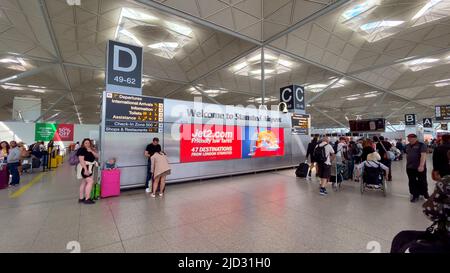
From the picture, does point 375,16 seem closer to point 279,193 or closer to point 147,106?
point 279,193

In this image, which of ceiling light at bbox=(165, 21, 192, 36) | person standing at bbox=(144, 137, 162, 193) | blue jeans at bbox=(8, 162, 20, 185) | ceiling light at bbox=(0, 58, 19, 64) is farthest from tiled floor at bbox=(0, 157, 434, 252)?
ceiling light at bbox=(0, 58, 19, 64)

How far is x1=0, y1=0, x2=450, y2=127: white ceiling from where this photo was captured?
8523mm

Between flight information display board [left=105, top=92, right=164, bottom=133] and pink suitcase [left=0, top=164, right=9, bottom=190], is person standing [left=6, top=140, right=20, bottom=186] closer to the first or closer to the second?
pink suitcase [left=0, top=164, right=9, bottom=190]

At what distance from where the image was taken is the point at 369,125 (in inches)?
513

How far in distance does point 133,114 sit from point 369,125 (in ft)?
46.6

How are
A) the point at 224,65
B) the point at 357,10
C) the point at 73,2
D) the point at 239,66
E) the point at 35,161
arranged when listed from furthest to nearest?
the point at 239,66
the point at 224,65
the point at 357,10
the point at 35,161
the point at 73,2

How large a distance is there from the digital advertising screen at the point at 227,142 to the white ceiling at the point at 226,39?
16.0 feet

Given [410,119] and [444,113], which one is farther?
[410,119]

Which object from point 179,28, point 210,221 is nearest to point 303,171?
point 210,221

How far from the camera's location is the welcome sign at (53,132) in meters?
17.1

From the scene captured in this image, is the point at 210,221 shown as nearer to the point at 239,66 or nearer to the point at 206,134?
the point at 206,134

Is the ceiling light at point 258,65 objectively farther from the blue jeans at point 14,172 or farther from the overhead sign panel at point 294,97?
the blue jeans at point 14,172

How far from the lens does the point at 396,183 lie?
20.8 feet

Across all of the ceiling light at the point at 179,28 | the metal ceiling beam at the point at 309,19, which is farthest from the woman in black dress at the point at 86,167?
the metal ceiling beam at the point at 309,19
